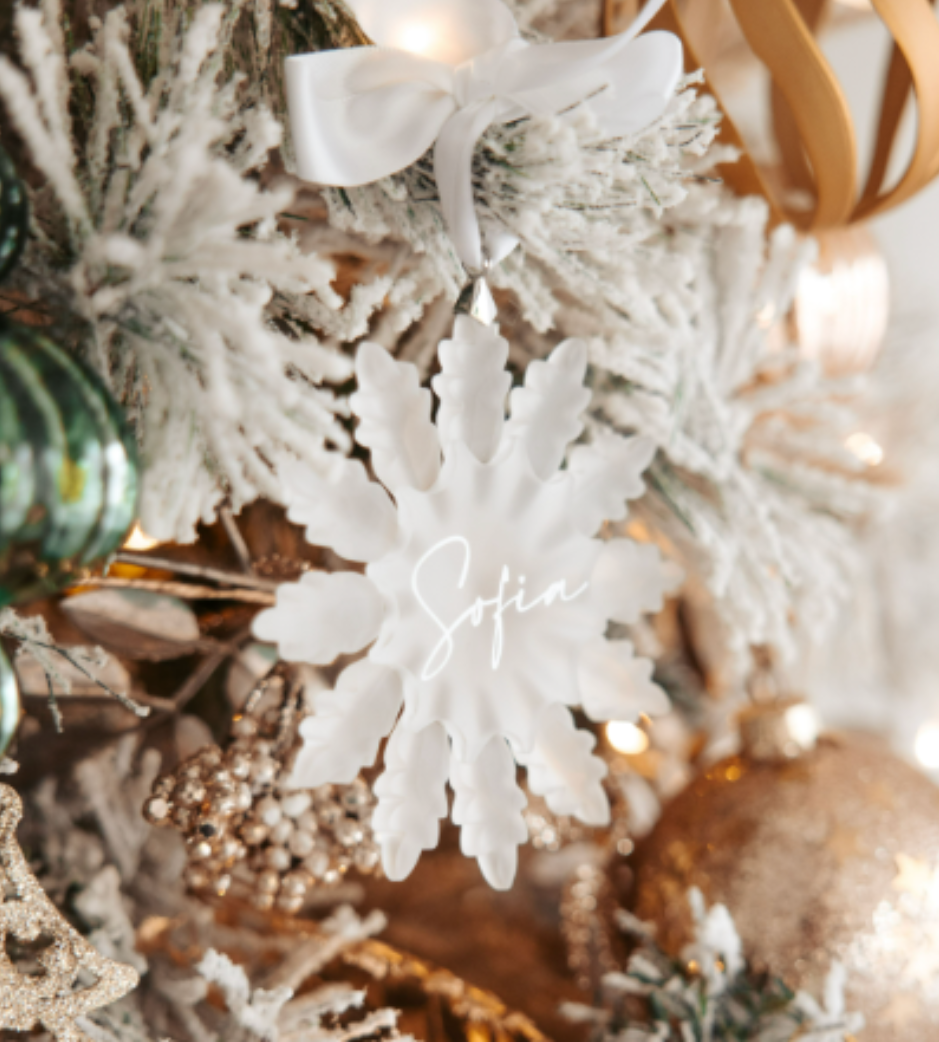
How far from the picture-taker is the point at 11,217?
0.25 m

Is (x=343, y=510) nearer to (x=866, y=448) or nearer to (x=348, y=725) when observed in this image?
(x=348, y=725)

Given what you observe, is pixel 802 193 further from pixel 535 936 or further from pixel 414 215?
pixel 535 936

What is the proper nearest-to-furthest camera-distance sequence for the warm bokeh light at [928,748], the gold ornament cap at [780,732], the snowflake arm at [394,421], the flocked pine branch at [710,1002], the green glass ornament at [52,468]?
the green glass ornament at [52,468] < the snowflake arm at [394,421] < the flocked pine branch at [710,1002] < the gold ornament cap at [780,732] < the warm bokeh light at [928,748]

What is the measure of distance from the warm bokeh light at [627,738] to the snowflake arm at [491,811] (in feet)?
0.96

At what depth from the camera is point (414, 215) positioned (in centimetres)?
39

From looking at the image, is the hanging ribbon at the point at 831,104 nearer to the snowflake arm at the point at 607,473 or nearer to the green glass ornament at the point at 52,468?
the snowflake arm at the point at 607,473

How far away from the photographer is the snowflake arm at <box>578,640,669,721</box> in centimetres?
40

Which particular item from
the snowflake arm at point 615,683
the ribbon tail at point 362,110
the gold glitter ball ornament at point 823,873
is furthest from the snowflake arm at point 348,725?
the gold glitter ball ornament at point 823,873

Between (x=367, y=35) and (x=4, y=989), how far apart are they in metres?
0.44

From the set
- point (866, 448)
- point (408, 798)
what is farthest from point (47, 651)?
point (866, 448)

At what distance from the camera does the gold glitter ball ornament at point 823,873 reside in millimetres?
498

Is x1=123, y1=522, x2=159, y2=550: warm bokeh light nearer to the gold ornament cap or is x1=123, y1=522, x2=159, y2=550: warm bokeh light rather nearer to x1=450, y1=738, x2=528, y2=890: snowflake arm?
x1=450, y1=738, x2=528, y2=890: snowflake arm

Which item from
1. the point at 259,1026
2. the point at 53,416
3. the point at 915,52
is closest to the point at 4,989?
the point at 259,1026

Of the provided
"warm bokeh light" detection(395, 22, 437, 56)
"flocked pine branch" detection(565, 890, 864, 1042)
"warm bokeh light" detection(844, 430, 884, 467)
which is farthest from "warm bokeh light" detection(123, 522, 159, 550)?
"warm bokeh light" detection(844, 430, 884, 467)
